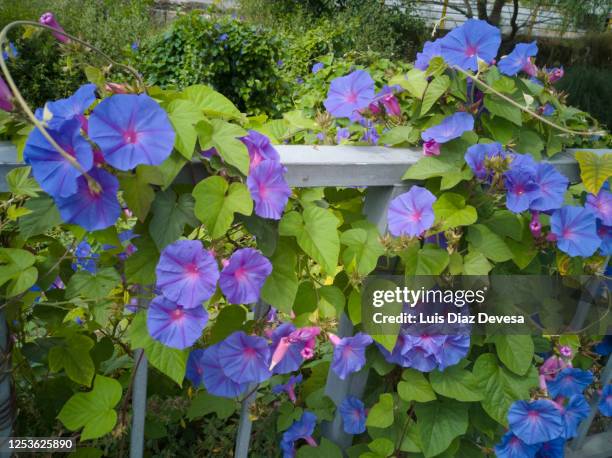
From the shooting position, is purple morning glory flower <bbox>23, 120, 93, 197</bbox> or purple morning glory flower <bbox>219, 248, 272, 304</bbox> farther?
purple morning glory flower <bbox>219, 248, 272, 304</bbox>

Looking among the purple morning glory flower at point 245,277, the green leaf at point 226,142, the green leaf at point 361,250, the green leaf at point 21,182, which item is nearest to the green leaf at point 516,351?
the green leaf at point 361,250

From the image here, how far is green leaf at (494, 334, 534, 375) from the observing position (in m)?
1.20

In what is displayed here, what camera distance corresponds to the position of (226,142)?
890 millimetres

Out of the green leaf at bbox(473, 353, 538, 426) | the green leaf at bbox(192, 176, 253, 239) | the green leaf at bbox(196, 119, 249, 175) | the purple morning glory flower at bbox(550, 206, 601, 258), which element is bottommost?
the green leaf at bbox(473, 353, 538, 426)

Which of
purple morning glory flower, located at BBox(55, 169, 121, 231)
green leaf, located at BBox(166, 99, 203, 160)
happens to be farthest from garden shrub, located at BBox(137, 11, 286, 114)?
purple morning glory flower, located at BBox(55, 169, 121, 231)

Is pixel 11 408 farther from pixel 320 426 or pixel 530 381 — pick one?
pixel 530 381

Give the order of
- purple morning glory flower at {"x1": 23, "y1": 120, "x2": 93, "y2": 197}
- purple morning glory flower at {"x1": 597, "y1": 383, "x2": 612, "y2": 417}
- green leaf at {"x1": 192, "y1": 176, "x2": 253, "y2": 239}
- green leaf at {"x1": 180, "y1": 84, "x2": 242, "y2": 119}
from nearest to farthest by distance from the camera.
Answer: purple morning glory flower at {"x1": 23, "y1": 120, "x2": 93, "y2": 197}, green leaf at {"x1": 192, "y1": 176, "x2": 253, "y2": 239}, green leaf at {"x1": 180, "y1": 84, "x2": 242, "y2": 119}, purple morning glory flower at {"x1": 597, "y1": 383, "x2": 612, "y2": 417}

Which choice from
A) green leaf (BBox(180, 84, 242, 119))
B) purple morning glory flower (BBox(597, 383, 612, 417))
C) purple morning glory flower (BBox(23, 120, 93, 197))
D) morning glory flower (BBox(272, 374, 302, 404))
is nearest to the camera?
purple morning glory flower (BBox(23, 120, 93, 197))

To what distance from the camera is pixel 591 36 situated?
947 cm

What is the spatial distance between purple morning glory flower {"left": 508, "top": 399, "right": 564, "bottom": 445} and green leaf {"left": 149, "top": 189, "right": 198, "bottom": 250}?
793 millimetres

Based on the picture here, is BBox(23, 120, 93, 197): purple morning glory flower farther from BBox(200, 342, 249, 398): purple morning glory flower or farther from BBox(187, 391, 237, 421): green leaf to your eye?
BBox(187, 391, 237, 421): green leaf

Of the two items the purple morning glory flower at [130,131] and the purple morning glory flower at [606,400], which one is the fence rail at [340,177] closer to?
the purple morning glory flower at [130,131]

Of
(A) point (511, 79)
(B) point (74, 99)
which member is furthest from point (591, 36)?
(B) point (74, 99)

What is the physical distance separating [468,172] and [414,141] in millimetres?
139
